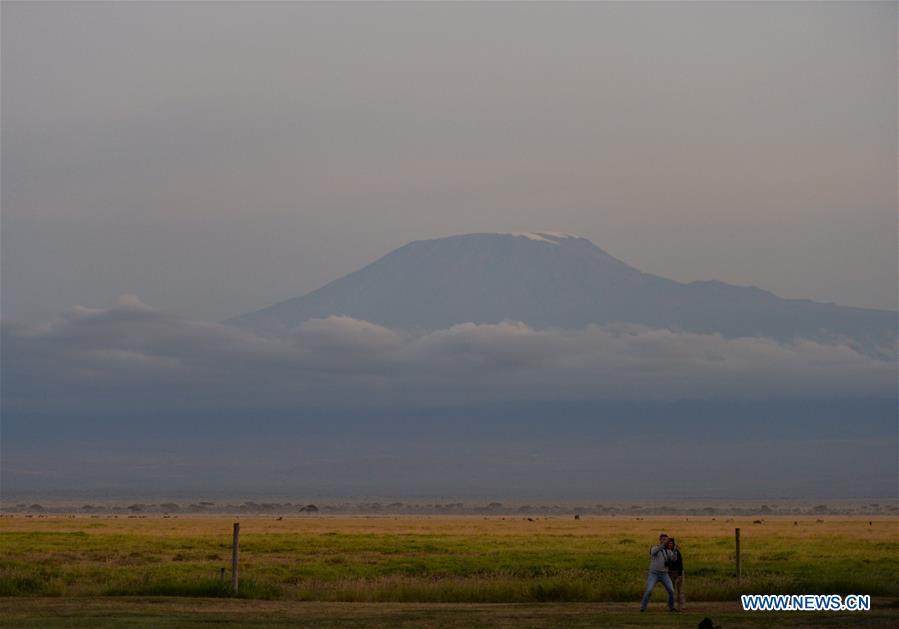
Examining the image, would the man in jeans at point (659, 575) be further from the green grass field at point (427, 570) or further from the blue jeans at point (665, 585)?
the green grass field at point (427, 570)

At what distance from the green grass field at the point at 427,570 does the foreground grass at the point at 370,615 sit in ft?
0.40

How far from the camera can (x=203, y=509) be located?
181125mm

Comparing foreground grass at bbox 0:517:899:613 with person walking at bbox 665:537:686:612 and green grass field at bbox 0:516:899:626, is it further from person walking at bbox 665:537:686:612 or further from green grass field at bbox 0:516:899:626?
person walking at bbox 665:537:686:612

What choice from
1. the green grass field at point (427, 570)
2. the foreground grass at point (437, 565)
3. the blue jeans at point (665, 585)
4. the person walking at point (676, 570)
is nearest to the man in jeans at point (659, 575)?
the blue jeans at point (665, 585)

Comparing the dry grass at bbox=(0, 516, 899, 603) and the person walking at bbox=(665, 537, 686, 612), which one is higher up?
the person walking at bbox=(665, 537, 686, 612)

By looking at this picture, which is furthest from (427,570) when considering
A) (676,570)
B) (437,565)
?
(676,570)

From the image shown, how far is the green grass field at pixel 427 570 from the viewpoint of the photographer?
32.2m

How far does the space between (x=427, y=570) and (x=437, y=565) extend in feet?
5.95

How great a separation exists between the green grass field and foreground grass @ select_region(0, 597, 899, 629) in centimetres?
12

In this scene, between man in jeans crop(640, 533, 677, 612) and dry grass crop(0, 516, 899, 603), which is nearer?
man in jeans crop(640, 533, 677, 612)

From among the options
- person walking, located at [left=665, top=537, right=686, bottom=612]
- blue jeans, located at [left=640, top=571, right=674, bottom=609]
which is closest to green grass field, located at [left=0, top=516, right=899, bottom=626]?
blue jeans, located at [left=640, top=571, right=674, bottom=609]

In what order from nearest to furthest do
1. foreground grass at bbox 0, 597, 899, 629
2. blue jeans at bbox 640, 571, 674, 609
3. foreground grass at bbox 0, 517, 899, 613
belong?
foreground grass at bbox 0, 597, 899, 629
blue jeans at bbox 640, 571, 674, 609
foreground grass at bbox 0, 517, 899, 613

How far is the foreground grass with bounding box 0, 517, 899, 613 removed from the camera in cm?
3381

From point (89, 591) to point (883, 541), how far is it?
4566 cm
